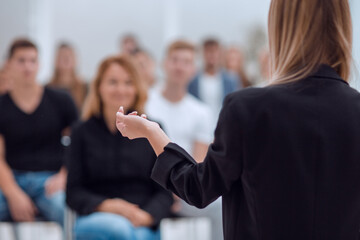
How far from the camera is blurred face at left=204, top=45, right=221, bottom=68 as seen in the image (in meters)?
4.76

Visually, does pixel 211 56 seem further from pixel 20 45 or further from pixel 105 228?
pixel 105 228

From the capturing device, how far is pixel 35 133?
290cm

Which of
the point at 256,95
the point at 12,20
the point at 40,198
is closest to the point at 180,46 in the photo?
the point at 40,198

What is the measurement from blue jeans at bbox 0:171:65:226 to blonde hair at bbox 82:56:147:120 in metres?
0.48

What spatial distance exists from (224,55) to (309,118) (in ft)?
15.4

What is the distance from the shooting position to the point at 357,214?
1146 mm

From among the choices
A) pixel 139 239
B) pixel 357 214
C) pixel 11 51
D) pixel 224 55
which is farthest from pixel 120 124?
pixel 224 55

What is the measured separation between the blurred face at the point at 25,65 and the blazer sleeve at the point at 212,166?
200 cm

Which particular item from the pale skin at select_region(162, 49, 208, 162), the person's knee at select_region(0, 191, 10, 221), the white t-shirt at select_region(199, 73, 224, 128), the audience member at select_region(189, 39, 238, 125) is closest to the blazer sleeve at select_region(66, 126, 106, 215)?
the person's knee at select_region(0, 191, 10, 221)

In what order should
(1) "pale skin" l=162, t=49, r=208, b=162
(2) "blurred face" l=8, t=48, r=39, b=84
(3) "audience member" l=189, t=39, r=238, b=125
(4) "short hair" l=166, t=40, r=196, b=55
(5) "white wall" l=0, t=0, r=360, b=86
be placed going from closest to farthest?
(2) "blurred face" l=8, t=48, r=39, b=84 → (1) "pale skin" l=162, t=49, r=208, b=162 → (4) "short hair" l=166, t=40, r=196, b=55 → (3) "audience member" l=189, t=39, r=238, b=125 → (5) "white wall" l=0, t=0, r=360, b=86

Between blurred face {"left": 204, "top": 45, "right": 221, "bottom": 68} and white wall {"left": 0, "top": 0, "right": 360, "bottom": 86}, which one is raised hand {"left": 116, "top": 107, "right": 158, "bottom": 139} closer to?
blurred face {"left": 204, "top": 45, "right": 221, "bottom": 68}

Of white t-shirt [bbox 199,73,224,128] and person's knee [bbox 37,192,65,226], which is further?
white t-shirt [bbox 199,73,224,128]

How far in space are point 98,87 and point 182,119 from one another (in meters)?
0.65

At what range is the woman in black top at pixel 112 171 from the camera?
7.86 ft
